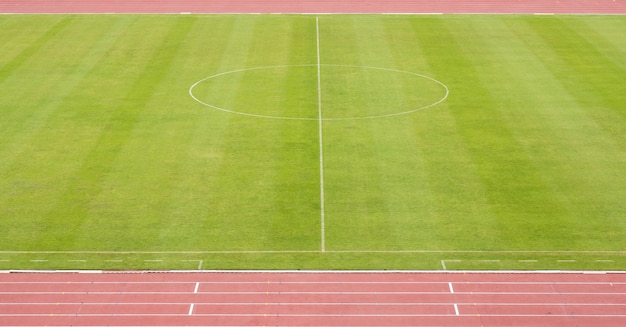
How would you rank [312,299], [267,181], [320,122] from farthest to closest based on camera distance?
[320,122] → [267,181] → [312,299]

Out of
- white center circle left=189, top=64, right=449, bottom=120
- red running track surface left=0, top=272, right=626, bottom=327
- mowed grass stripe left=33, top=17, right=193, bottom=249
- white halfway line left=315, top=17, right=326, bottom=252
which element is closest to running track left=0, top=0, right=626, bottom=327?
red running track surface left=0, top=272, right=626, bottom=327

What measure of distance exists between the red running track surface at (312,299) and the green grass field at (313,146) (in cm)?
72

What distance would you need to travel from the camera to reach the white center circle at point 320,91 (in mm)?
36750

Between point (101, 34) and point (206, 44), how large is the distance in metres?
5.43

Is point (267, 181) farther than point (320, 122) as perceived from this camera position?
No

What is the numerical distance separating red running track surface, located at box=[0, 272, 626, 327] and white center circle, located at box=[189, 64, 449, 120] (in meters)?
12.2

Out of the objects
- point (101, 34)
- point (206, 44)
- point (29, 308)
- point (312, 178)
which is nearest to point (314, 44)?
point (206, 44)

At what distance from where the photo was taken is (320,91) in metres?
39.0

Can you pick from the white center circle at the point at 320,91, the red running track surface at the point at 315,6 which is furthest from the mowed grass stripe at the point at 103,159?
the red running track surface at the point at 315,6

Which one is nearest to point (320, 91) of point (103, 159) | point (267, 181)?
point (267, 181)

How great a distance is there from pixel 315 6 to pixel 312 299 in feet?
107

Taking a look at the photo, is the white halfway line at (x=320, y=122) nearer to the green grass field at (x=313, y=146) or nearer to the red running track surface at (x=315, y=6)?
the green grass field at (x=313, y=146)

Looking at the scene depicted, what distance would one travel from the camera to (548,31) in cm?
4859

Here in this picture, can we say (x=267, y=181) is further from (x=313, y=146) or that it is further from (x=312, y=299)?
(x=312, y=299)
